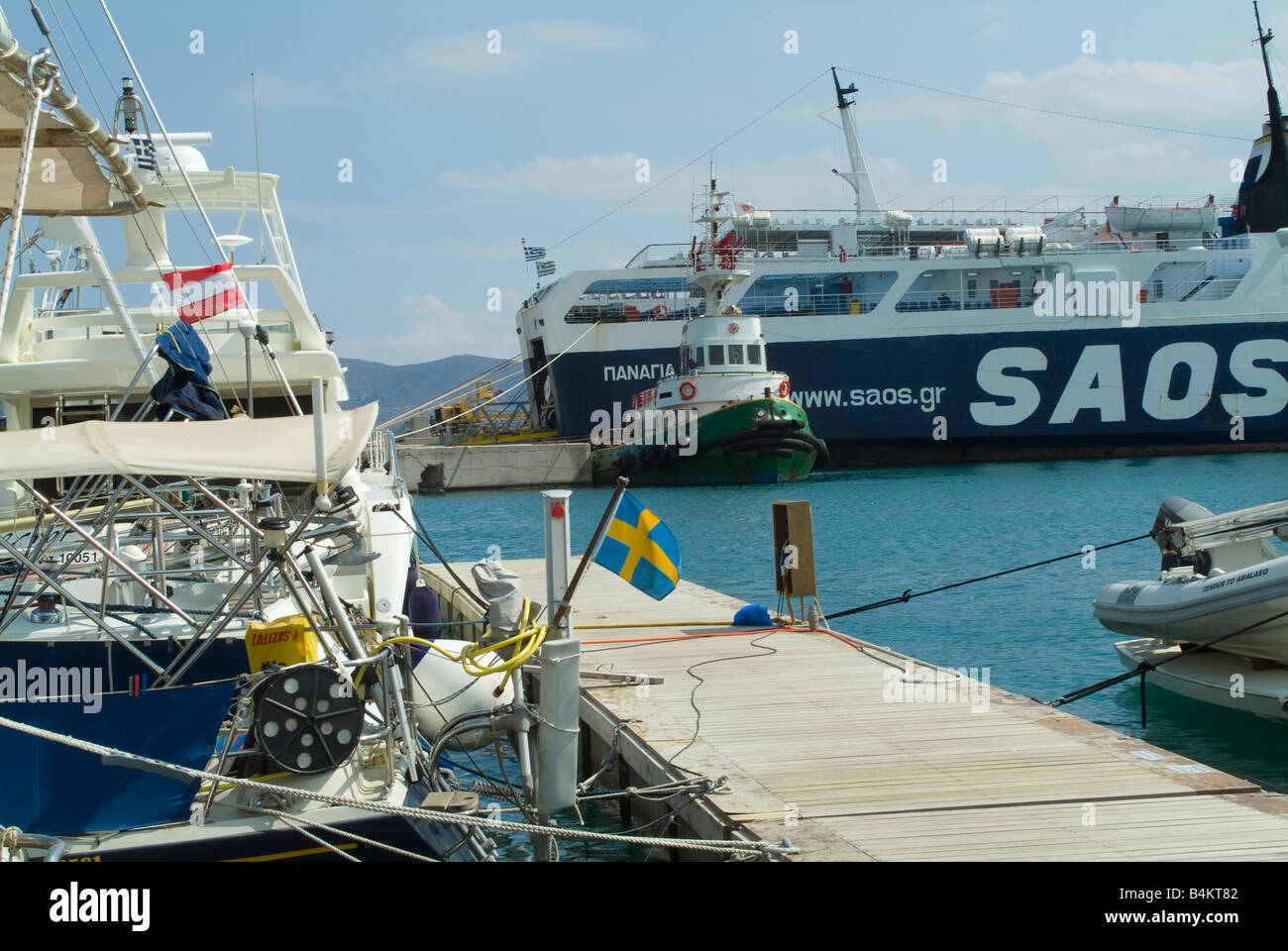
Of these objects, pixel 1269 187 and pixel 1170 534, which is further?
pixel 1269 187

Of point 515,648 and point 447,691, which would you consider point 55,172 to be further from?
point 515,648

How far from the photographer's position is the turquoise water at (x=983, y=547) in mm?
11625

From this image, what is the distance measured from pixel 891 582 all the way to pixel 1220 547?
7909 millimetres

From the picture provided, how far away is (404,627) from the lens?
301 inches

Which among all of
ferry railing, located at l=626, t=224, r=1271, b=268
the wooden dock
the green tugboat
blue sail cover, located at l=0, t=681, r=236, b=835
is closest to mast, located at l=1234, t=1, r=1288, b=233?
ferry railing, located at l=626, t=224, r=1271, b=268

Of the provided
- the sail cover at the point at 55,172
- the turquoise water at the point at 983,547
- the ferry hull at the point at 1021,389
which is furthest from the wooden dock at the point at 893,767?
the ferry hull at the point at 1021,389

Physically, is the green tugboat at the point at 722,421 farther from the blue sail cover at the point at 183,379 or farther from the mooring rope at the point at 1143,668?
the blue sail cover at the point at 183,379

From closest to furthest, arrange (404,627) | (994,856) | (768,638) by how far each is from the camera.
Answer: (994,856)
(404,627)
(768,638)

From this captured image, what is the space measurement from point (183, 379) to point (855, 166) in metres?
47.0

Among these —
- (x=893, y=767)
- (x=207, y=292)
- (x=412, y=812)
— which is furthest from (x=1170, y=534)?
(x=207, y=292)

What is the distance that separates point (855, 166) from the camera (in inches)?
2009

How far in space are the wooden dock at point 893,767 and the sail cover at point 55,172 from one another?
5.14 m

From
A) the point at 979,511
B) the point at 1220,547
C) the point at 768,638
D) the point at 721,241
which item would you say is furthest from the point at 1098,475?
the point at 768,638
